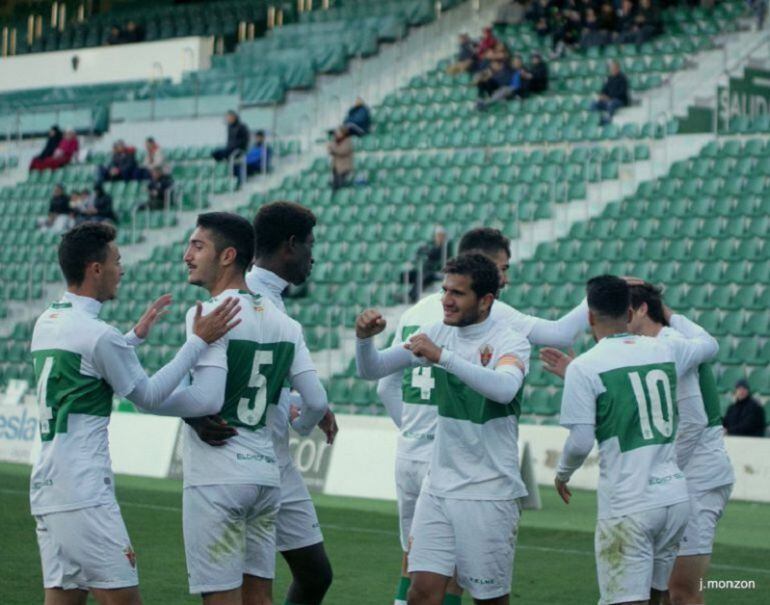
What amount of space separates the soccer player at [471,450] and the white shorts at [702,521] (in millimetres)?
1522

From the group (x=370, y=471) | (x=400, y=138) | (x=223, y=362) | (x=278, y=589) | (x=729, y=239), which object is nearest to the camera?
(x=223, y=362)

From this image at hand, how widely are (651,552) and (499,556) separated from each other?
0.76 m

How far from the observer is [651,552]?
7332 millimetres

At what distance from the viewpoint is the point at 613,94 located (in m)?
25.5

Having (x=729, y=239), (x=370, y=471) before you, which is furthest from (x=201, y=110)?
(x=370, y=471)

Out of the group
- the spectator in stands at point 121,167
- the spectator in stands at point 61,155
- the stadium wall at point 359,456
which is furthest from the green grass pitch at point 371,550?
the spectator in stands at point 61,155

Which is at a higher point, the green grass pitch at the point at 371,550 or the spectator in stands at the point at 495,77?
the spectator in stands at the point at 495,77

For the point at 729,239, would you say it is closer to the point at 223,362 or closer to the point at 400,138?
the point at 400,138

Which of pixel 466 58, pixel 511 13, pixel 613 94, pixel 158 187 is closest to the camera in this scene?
pixel 613 94

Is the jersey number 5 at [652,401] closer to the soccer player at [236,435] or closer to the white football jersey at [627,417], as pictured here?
the white football jersey at [627,417]

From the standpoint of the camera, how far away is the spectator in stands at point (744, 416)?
56.7 feet

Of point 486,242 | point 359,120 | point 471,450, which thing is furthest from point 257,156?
point 471,450

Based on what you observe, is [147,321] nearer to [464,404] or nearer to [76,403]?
[76,403]

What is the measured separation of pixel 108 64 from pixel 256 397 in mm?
32110
